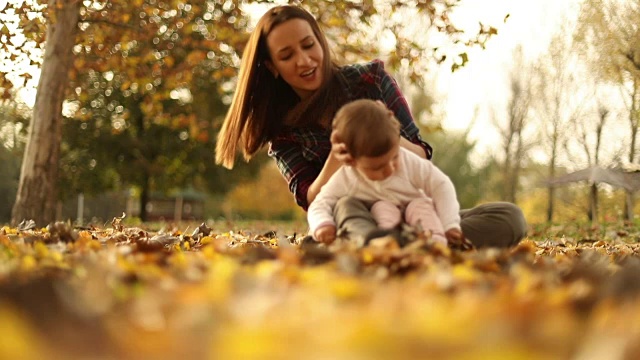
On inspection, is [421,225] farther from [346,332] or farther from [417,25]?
[417,25]

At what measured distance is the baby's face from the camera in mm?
2826

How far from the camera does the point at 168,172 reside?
20.4 m

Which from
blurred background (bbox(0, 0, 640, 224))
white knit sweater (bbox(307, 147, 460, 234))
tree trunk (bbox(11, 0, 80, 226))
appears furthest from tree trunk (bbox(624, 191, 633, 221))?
white knit sweater (bbox(307, 147, 460, 234))

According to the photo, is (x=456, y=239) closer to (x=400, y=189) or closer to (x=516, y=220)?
(x=400, y=189)

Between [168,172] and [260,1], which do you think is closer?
[260,1]

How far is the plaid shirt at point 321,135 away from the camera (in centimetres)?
400

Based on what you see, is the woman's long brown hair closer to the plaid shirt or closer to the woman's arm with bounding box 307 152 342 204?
the plaid shirt

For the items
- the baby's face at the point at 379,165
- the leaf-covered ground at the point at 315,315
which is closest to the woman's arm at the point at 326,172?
the baby's face at the point at 379,165

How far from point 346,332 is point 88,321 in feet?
1.62

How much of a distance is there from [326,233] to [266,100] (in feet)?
4.44

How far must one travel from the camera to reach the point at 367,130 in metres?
2.76

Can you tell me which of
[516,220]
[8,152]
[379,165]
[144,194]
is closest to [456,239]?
[379,165]

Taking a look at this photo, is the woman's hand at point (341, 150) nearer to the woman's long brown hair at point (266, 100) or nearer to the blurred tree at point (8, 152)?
the woman's long brown hair at point (266, 100)

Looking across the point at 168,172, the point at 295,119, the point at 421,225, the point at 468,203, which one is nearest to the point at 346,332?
the point at 421,225
